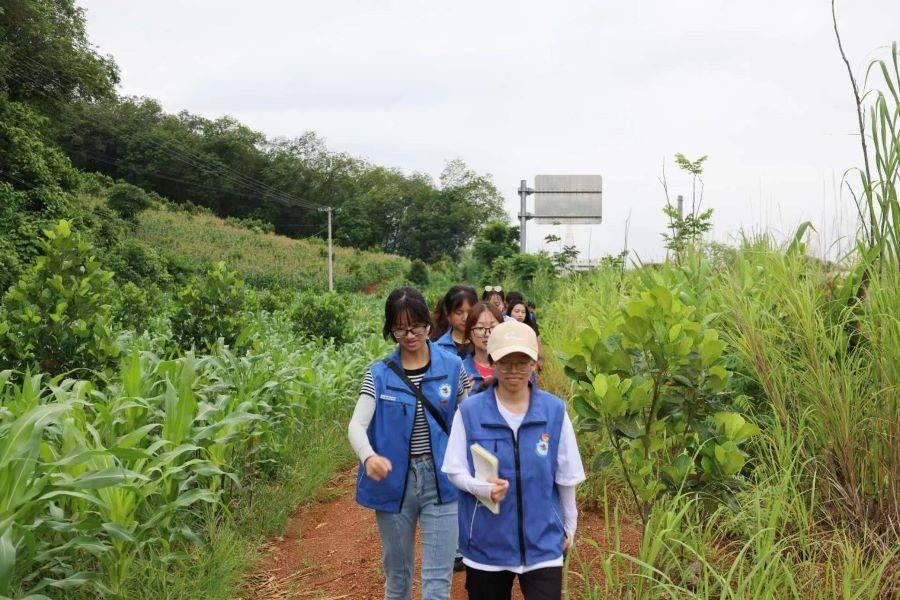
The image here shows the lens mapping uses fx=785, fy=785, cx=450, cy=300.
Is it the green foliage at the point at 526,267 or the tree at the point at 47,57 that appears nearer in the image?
the green foliage at the point at 526,267

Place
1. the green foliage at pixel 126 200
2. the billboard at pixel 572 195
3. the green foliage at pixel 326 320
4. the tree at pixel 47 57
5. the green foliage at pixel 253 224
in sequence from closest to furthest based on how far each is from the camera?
1. the green foliage at pixel 326 320
2. the billboard at pixel 572 195
3. the tree at pixel 47 57
4. the green foliage at pixel 126 200
5. the green foliage at pixel 253 224

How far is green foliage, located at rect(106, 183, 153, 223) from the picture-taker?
165ft

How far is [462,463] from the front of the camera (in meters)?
2.62

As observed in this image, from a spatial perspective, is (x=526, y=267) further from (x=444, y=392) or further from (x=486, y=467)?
(x=486, y=467)

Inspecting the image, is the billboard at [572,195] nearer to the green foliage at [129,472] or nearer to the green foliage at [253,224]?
the green foliage at [129,472]

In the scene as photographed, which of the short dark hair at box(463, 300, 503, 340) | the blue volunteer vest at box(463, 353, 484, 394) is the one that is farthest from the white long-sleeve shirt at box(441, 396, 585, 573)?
the short dark hair at box(463, 300, 503, 340)

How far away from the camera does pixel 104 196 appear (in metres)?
62.3

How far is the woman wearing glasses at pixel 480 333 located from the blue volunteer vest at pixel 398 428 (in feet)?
4.01

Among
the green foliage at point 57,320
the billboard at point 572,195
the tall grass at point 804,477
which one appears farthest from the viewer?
the billboard at point 572,195

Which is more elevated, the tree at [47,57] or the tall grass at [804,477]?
the tree at [47,57]

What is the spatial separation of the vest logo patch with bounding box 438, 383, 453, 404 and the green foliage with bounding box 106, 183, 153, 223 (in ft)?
168

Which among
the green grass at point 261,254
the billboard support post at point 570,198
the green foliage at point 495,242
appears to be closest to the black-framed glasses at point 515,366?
the billboard support post at point 570,198

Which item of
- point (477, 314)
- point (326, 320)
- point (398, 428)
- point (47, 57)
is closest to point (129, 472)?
point (398, 428)

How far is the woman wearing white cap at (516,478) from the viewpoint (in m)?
2.50
